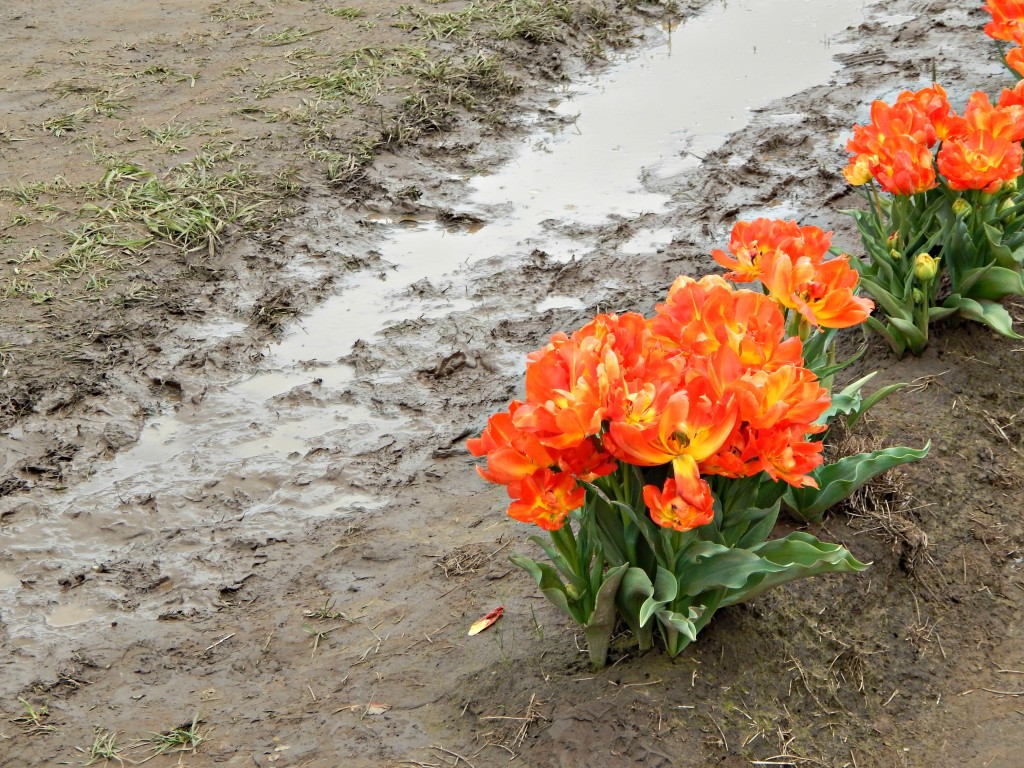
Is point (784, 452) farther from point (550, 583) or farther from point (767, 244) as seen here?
point (767, 244)

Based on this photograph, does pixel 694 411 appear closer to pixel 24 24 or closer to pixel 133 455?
pixel 133 455

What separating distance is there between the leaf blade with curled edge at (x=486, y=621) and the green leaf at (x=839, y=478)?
94 centimetres

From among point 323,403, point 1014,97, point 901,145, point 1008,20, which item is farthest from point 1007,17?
point 323,403

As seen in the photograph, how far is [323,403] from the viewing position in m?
4.89

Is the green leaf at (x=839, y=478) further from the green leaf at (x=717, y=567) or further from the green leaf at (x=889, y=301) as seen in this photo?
the green leaf at (x=889, y=301)

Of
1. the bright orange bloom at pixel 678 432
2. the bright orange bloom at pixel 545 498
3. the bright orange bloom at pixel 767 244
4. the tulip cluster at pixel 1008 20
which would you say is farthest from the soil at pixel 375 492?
the tulip cluster at pixel 1008 20

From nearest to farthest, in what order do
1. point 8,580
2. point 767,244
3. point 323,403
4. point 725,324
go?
point 725,324 < point 767,244 < point 8,580 < point 323,403

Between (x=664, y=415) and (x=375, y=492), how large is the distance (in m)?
2.33

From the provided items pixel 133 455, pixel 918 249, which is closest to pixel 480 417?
pixel 133 455

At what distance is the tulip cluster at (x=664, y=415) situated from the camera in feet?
7.39

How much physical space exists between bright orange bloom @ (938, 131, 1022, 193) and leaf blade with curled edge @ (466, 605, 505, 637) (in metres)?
2.06

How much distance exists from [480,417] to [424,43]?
4.32 meters

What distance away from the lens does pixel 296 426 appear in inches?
187

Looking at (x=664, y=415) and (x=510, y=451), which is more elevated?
(x=664, y=415)
